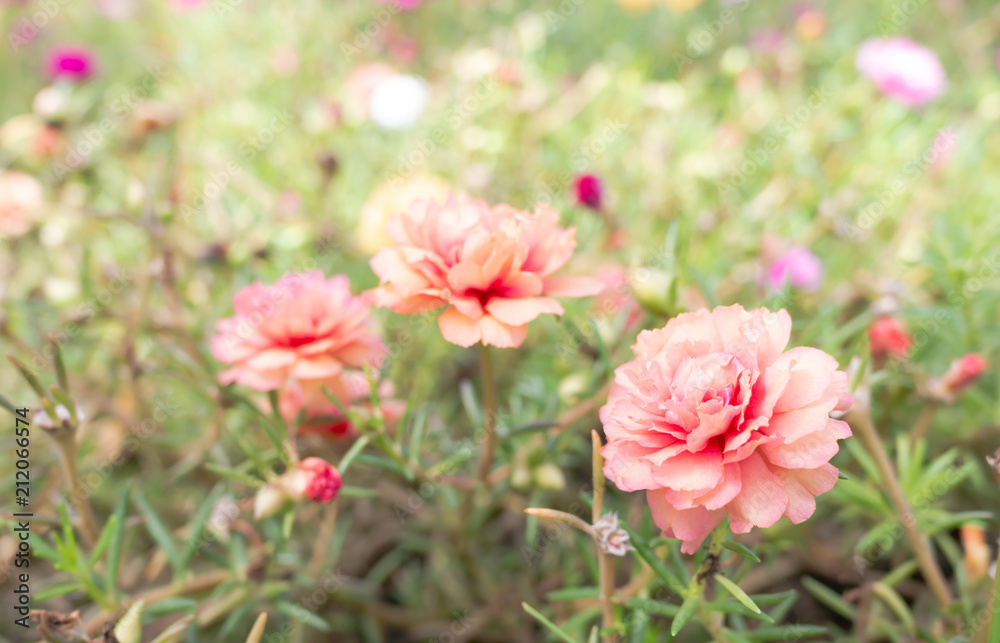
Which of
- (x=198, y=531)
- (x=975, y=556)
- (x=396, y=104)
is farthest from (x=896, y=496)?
(x=396, y=104)

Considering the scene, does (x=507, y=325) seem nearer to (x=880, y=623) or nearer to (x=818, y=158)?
(x=880, y=623)

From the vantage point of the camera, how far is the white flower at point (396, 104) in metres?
1.60

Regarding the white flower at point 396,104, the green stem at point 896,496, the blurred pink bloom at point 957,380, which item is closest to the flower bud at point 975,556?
the green stem at point 896,496

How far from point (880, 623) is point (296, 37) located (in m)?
2.02

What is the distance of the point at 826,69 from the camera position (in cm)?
199

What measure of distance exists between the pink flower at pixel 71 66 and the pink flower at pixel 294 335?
1.15 m

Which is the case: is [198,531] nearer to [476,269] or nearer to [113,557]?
[113,557]

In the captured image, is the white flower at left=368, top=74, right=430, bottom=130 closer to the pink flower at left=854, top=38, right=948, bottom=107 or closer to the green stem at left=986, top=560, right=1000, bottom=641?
the pink flower at left=854, top=38, right=948, bottom=107

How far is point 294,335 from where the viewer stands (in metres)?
0.67

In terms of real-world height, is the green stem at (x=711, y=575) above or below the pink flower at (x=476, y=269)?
below

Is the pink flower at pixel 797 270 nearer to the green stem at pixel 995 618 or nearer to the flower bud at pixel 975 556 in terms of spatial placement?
the flower bud at pixel 975 556

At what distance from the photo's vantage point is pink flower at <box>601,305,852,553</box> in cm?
46

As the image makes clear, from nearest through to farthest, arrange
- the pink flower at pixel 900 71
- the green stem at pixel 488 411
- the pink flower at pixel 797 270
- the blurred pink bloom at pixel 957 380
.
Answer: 1. the green stem at pixel 488 411
2. the blurred pink bloom at pixel 957 380
3. the pink flower at pixel 797 270
4. the pink flower at pixel 900 71

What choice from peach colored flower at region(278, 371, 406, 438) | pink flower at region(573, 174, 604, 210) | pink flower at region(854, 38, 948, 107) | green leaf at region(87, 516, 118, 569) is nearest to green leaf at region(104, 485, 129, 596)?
green leaf at region(87, 516, 118, 569)
